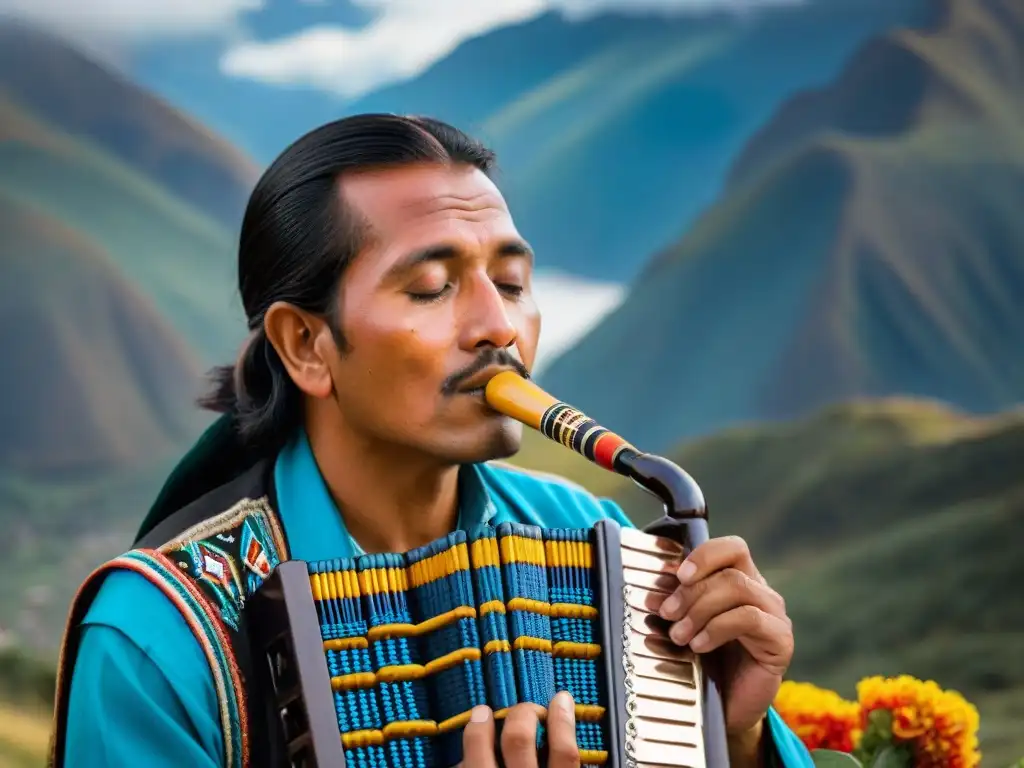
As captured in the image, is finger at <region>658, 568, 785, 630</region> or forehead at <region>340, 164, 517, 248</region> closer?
finger at <region>658, 568, 785, 630</region>

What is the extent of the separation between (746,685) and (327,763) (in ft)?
2.25

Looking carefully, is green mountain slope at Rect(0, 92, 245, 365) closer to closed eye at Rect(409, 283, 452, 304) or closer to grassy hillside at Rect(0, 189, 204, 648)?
grassy hillside at Rect(0, 189, 204, 648)

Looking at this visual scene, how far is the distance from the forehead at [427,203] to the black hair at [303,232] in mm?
21

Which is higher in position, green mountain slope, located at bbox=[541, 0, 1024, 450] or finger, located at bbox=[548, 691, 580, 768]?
green mountain slope, located at bbox=[541, 0, 1024, 450]

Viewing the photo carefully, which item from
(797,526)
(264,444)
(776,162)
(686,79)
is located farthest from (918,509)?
(264,444)

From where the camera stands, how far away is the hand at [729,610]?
222 centimetres

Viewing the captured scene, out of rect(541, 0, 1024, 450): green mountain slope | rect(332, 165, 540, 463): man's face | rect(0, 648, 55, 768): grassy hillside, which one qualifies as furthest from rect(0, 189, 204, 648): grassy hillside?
rect(332, 165, 540, 463): man's face

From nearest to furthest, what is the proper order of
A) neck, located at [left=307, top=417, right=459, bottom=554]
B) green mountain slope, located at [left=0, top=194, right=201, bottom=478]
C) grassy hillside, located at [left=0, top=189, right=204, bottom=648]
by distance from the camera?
neck, located at [left=307, top=417, right=459, bottom=554] → grassy hillside, located at [left=0, top=189, right=204, bottom=648] → green mountain slope, located at [left=0, top=194, right=201, bottom=478]

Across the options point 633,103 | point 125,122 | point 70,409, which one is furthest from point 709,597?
point 633,103

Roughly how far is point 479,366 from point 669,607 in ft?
1.55

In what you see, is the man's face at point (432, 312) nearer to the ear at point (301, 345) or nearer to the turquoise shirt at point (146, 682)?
the ear at point (301, 345)

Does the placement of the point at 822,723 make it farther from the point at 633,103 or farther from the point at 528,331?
the point at 633,103

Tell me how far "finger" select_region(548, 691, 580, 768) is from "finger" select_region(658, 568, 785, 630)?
245 mm

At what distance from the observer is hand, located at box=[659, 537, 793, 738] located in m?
2.22
